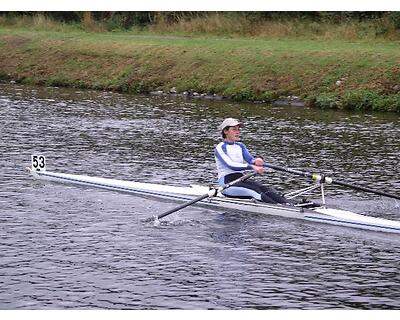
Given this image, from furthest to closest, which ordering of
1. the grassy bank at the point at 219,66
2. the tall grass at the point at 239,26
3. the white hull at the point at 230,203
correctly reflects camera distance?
the tall grass at the point at 239,26 → the grassy bank at the point at 219,66 → the white hull at the point at 230,203

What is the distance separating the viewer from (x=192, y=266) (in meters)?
15.9

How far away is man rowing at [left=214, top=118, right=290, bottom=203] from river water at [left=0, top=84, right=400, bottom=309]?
0.60m

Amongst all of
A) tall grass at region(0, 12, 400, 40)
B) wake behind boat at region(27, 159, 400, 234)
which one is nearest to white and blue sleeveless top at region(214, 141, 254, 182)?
wake behind boat at region(27, 159, 400, 234)

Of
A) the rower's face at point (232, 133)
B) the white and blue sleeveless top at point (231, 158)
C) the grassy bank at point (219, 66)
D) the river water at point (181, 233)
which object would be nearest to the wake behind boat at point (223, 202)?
the river water at point (181, 233)

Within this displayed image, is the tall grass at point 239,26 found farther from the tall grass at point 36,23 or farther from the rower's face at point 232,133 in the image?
the rower's face at point 232,133

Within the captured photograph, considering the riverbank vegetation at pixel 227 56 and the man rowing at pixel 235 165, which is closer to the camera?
the man rowing at pixel 235 165

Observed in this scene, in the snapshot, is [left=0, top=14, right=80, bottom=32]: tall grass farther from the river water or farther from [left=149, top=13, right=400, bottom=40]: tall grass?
the river water

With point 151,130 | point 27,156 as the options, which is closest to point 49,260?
point 27,156

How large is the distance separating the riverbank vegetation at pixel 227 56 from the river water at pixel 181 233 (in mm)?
6880

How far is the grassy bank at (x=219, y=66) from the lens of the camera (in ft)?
128

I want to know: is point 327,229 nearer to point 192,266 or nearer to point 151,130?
point 192,266

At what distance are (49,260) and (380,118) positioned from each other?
2158 centimetres

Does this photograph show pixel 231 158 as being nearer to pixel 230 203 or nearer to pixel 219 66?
pixel 230 203

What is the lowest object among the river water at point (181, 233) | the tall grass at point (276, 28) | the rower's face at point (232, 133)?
the river water at point (181, 233)
